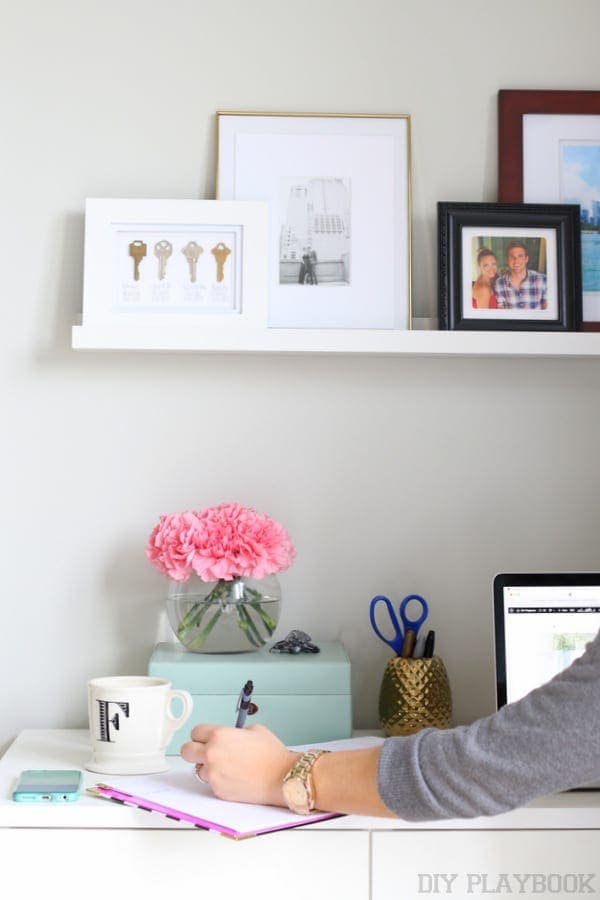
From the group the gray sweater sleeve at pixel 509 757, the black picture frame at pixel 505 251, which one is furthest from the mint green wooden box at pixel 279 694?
the black picture frame at pixel 505 251

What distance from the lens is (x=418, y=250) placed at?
173 centimetres

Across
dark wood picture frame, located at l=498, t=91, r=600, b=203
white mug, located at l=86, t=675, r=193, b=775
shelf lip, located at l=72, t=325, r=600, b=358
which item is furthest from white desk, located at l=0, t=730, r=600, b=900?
dark wood picture frame, located at l=498, t=91, r=600, b=203

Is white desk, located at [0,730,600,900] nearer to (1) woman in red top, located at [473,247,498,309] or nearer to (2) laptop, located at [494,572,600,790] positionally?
(2) laptop, located at [494,572,600,790]

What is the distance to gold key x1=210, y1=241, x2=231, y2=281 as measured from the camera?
64.9 inches

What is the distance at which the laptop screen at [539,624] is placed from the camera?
1439mm

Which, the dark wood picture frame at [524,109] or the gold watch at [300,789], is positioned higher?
the dark wood picture frame at [524,109]

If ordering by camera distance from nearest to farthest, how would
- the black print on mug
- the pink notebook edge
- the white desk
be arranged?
1. the pink notebook edge
2. the white desk
3. the black print on mug

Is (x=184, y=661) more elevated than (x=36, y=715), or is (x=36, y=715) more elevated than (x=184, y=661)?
(x=184, y=661)

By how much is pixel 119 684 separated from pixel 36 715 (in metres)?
0.34

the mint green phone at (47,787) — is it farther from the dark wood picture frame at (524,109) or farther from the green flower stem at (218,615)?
the dark wood picture frame at (524,109)

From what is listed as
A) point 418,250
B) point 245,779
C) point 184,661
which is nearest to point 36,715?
point 184,661

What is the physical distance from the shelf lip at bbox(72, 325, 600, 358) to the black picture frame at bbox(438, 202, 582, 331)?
0.18 feet

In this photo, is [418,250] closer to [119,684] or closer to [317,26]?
[317,26]

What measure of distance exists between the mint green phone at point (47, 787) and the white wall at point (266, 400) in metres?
0.36
